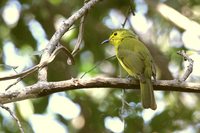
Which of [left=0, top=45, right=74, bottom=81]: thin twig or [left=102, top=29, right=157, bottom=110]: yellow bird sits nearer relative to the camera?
[left=0, top=45, right=74, bottom=81]: thin twig

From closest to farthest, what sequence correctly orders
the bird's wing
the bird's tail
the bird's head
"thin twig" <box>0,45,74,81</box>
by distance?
"thin twig" <box>0,45,74,81</box>, the bird's tail, the bird's wing, the bird's head

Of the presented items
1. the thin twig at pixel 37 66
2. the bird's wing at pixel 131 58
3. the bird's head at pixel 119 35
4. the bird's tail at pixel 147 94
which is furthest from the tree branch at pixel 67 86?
the bird's head at pixel 119 35

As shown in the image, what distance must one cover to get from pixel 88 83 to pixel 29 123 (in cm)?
231

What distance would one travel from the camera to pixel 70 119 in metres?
5.44

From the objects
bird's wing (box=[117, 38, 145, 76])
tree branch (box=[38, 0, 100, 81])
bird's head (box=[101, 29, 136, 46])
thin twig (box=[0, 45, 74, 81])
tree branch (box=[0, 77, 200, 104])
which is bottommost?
tree branch (box=[0, 77, 200, 104])

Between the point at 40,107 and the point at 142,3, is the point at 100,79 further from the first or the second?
the point at 142,3

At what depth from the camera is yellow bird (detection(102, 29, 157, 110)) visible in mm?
3770

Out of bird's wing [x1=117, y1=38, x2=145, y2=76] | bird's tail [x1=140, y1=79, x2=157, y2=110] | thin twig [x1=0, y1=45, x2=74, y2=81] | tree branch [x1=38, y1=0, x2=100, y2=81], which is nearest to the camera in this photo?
thin twig [x1=0, y1=45, x2=74, y2=81]

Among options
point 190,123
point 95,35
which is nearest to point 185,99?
point 190,123

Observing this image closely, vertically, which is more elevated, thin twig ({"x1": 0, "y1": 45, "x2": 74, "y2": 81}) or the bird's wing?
the bird's wing

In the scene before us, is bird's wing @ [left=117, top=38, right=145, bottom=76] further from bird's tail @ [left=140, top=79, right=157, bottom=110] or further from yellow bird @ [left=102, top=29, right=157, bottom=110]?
bird's tail @ [left=140, top=79, right=157, bottom=110]

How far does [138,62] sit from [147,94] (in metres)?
0.50

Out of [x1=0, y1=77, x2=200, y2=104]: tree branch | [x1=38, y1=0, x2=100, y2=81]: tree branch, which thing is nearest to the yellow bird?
[x1=0, y1=77, x2=200, y2=104]: tree branch

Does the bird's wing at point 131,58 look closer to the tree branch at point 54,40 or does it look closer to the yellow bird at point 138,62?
the yellow bird at point 138,62
